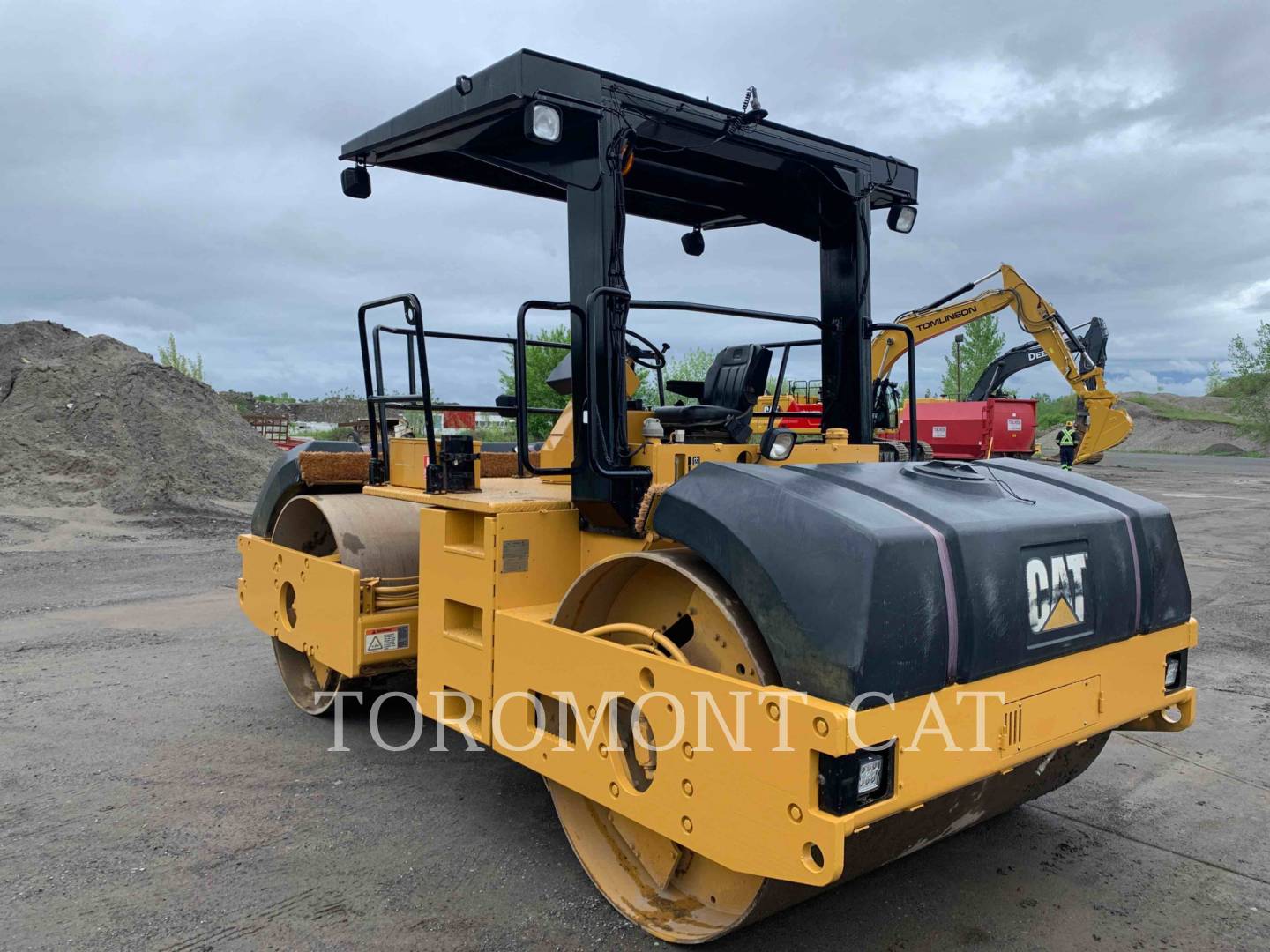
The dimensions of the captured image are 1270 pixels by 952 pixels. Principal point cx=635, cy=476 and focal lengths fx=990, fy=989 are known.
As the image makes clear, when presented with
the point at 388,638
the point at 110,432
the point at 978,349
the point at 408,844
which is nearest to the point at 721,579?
the point at 408,844

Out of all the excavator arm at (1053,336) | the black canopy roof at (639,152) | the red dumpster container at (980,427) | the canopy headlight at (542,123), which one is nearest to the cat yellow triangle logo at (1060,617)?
the black canopy roof at (639,152)

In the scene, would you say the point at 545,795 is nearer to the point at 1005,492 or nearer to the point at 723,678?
the point at 723,678

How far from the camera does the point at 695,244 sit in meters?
4.71

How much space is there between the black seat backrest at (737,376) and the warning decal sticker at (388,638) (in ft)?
5.35

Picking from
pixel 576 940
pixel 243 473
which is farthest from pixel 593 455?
pixel 243 473

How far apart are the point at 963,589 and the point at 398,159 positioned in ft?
9.58

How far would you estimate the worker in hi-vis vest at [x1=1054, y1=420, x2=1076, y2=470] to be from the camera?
22250mm

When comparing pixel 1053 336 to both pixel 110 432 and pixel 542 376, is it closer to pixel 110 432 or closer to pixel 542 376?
pixel 542 376

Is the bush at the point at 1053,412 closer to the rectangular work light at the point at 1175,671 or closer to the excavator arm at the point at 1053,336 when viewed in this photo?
the excavator arm at the point at 1053,336

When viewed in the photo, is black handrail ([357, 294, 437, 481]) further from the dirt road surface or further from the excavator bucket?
the excavator bucket

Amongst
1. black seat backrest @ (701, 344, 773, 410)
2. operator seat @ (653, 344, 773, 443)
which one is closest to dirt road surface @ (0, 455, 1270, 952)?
operator seat @ (653, 344, 773, 443)

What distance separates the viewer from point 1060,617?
2.75 meters

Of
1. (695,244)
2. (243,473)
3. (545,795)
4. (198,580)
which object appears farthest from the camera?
(243,473)

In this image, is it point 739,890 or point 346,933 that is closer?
point 739,890
